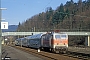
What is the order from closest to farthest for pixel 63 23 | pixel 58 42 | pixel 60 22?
1. pixel 58 42
2. pixel 63 23
3. pixel 60 22

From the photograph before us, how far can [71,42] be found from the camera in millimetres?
114062

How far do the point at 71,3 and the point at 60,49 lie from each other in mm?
132921

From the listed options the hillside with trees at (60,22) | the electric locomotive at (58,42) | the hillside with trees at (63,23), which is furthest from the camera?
the hillside with trees at (60,22)

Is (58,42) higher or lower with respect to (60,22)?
lower

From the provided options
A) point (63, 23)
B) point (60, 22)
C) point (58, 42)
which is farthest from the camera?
point (60, 22)

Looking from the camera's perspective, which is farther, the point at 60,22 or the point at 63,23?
the point at 60,22

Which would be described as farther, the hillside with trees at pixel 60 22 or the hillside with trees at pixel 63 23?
the hillside with trees at pixel 60 22

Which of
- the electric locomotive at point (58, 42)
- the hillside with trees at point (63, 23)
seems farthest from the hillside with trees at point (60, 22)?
the electric locomotive at point (58, 42)

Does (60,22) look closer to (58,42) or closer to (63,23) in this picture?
(63,23)

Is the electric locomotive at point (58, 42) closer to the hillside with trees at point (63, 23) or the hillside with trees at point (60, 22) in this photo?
the hillside with trees at point (63, 23)

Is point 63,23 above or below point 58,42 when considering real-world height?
above

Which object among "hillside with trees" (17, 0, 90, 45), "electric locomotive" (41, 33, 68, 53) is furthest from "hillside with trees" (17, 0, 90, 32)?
"electric locomotive" (41, 33, 68, 53)

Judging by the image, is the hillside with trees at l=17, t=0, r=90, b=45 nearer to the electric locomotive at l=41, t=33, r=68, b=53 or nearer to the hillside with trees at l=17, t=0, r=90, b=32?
the hillside with trees at l=17, t=0, r=90, b=32

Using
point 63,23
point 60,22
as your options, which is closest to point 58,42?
point 63,23
